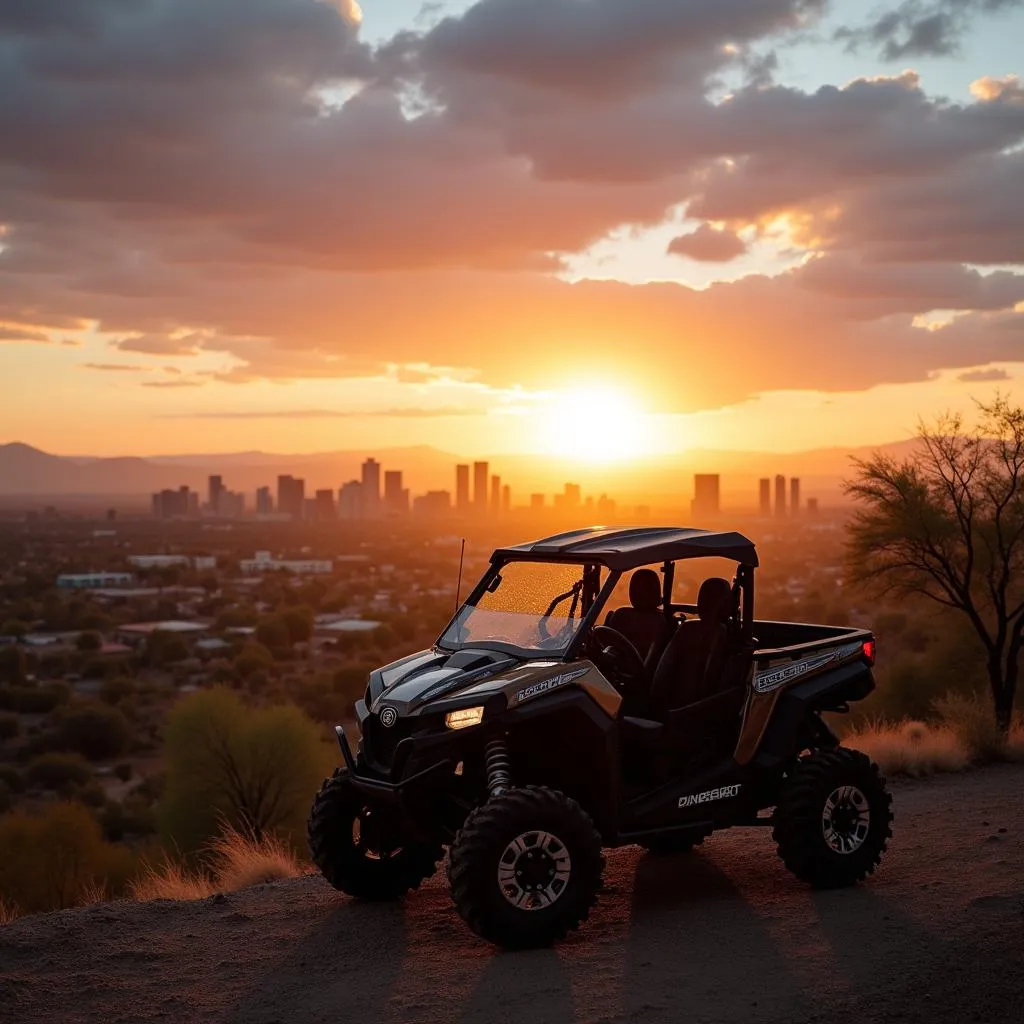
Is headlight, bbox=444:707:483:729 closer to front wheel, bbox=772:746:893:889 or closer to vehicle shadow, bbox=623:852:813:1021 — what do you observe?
vehicle shadow, bbox=623:852:813:1021

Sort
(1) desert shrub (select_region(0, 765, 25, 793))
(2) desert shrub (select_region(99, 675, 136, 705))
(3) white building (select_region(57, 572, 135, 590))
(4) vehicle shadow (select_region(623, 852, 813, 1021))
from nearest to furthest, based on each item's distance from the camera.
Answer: (4) vehicle shadow (select_region(623, 852, 813, 1021))
(1) desert shrub (select_region(0, 765, 25, 793))
(2) desert shrub (select_region(99, 675, 136, 705))
(3) white building (select_region(57, 572, 135, 590))

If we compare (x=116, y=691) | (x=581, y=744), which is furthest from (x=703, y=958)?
(x=116, y=691)

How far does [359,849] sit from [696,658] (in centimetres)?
289

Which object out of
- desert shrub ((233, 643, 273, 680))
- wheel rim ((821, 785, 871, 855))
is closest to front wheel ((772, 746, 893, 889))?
wheel rim ((821, 785, 871, 855))

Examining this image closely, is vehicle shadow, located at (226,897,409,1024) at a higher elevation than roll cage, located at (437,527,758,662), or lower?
lower

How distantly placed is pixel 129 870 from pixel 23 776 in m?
A: 19.8

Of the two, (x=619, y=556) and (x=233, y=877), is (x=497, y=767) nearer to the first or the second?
(x=619, y=556)

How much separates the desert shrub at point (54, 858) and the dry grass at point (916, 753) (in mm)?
15212

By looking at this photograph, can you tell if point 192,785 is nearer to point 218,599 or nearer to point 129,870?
point 129,870

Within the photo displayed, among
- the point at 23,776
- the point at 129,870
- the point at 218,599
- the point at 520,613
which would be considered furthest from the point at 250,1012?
the point at 218,599

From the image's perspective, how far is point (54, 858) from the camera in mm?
26547

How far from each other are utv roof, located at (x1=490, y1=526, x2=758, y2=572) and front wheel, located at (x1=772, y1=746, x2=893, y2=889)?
169 centimetres

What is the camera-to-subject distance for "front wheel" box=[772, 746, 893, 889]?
9570 millimetres

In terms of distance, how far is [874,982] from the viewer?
7.53 metres
